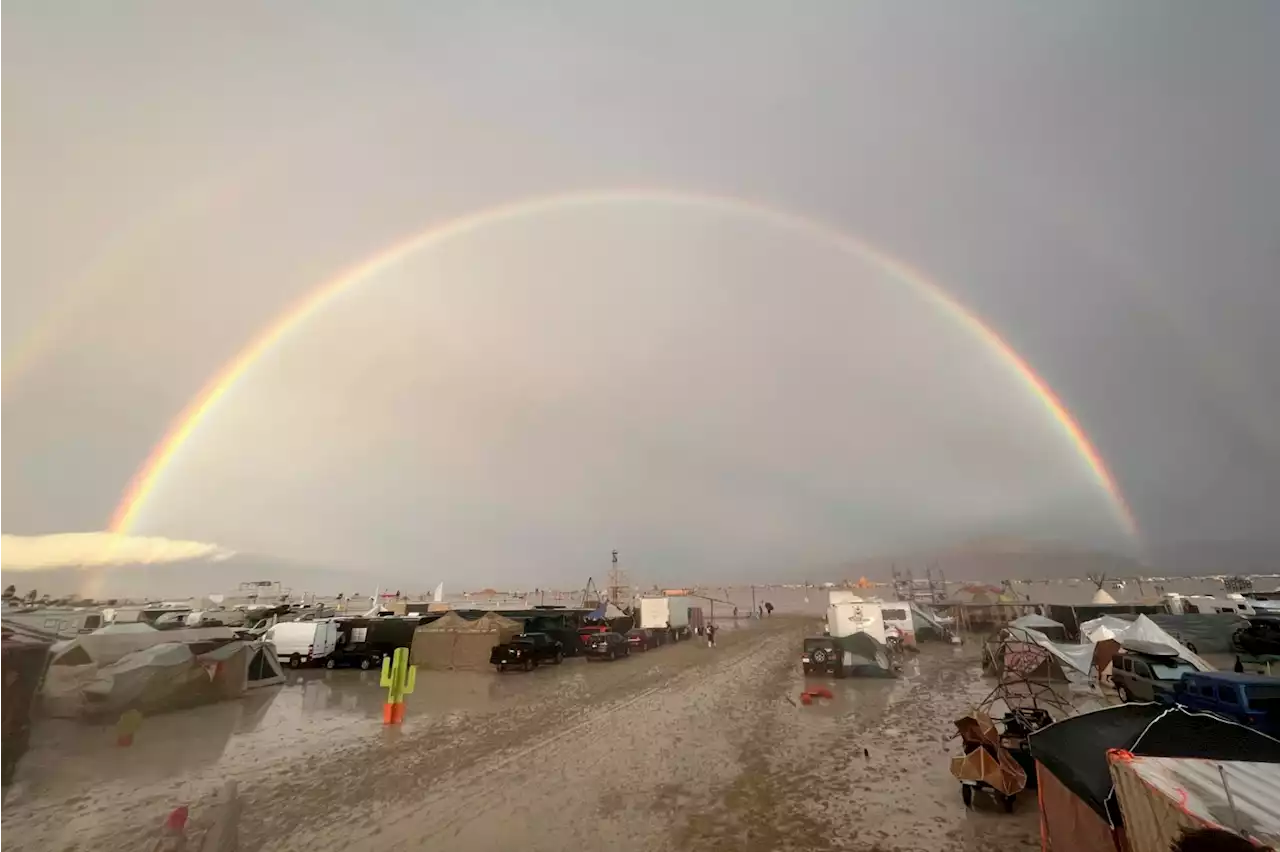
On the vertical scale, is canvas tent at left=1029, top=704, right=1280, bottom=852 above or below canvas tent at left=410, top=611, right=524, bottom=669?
above

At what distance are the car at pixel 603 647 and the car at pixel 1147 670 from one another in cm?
2481

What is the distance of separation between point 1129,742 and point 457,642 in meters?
31.8

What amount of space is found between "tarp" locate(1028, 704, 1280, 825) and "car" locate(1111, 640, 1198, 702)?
13.6m

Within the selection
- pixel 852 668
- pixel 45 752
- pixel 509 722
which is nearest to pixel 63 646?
pixel 45 752

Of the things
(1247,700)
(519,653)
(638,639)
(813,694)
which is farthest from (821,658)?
(1247,700)

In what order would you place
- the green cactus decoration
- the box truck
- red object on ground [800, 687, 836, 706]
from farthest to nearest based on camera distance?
the box truck, red object on ground [800, 687, 836, 706], the green cactus decoration

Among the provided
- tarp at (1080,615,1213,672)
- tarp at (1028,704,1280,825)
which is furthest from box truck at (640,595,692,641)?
tarp at (1028,704,1280,825)

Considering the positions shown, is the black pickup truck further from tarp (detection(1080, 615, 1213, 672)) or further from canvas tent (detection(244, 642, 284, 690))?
tarp (detection(1080, 615, 1213, 672))

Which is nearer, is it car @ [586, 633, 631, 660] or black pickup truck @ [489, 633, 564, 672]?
black pickup truck @ [489, 633, 564, 672]

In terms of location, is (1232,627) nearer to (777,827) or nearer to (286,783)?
(777,827)

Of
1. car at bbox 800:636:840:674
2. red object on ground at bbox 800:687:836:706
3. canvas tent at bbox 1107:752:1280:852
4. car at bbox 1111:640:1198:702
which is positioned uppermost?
canvas tent at bbox 1107:752:1280:852

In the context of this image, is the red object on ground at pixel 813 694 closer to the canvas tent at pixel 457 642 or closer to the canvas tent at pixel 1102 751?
the canvas tent at pixel 1102 751

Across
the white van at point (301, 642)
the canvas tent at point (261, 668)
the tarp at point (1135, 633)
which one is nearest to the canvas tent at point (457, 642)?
the white van at point (301, 642)

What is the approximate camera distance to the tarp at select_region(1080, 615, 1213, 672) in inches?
908
